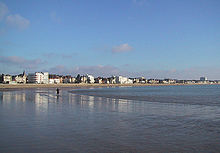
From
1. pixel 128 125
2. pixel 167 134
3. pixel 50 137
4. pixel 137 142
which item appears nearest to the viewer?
pixel 137 142

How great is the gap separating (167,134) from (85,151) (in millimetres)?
4102

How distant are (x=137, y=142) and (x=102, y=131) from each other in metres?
2.30

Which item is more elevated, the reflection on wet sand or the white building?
the white building

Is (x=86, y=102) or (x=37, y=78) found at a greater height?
(x=37, y=78)

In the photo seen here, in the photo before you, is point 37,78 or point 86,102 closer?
point 86,102

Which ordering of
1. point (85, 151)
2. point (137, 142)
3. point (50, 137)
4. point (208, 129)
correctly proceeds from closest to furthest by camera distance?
point (85, 151) → point (137, 142) → point (50, 137) → point (208, 129)

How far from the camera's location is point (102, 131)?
10305mm

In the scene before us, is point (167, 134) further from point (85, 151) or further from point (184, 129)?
point (85, 151)

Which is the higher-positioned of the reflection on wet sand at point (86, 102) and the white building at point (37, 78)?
the white building at point (37, 78)

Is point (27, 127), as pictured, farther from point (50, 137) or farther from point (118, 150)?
point (118, 150)

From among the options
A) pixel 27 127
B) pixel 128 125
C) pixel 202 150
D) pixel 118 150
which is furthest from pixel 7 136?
pixel 202 150

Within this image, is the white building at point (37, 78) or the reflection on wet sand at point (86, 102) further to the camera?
the white building at point (37, 78)

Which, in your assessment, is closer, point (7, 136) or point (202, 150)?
point (202, 150)

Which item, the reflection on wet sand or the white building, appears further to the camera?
the white building
